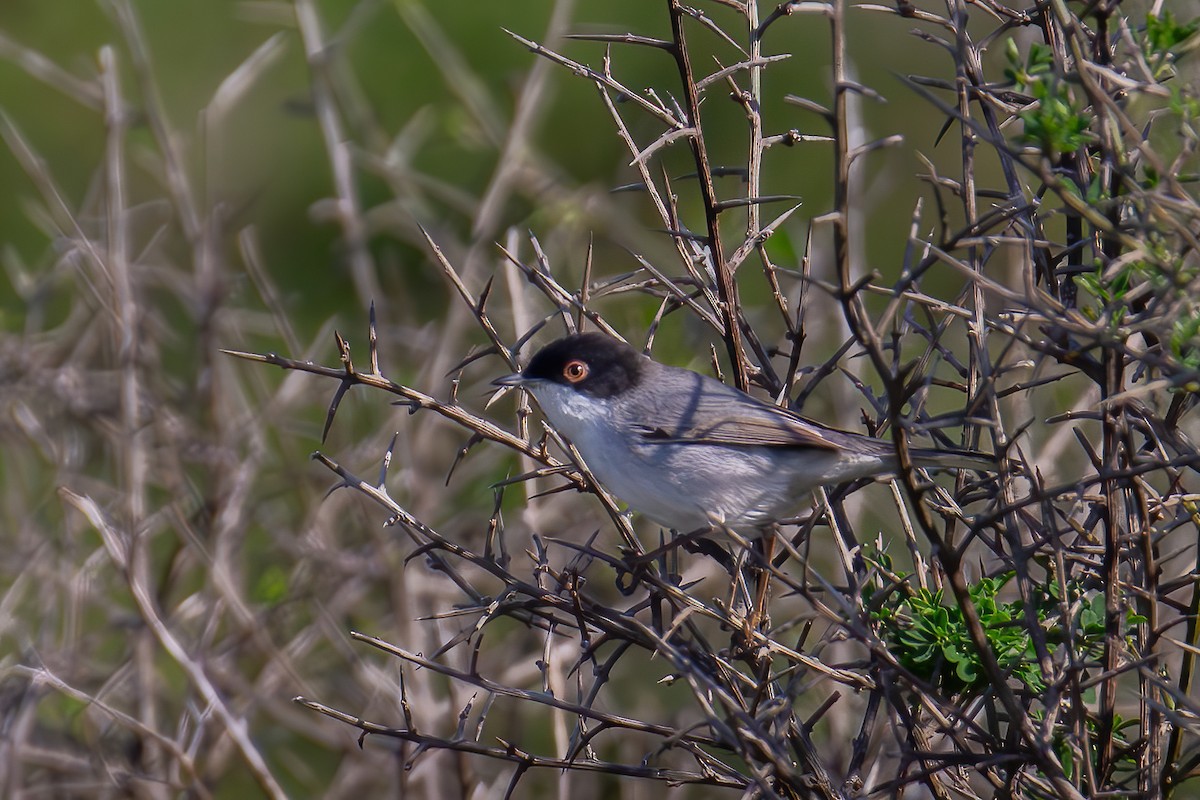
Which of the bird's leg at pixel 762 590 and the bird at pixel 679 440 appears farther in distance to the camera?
the bird at pixel 679 440

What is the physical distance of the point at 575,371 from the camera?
3283mm

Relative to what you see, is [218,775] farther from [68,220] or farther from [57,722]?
[68,220]

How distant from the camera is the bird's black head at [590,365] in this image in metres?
3.16

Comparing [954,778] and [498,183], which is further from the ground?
[498,183]

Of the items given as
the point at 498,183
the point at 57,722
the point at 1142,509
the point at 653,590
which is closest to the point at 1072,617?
the point at 1142,509

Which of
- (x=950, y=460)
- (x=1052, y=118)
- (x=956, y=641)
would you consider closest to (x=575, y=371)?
(x=950, y=460)

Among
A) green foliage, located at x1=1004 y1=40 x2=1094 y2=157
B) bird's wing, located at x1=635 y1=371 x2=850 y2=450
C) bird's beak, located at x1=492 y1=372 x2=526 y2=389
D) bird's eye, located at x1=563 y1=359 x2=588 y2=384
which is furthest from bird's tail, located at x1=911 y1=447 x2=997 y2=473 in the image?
bird's eye, located at x1=563 y1=359 x2=588 y2=384

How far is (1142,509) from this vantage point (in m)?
2.00

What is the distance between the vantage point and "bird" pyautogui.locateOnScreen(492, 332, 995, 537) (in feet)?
10.2

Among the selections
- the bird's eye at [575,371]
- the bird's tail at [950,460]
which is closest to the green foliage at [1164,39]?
the bird's tail at [950,460]

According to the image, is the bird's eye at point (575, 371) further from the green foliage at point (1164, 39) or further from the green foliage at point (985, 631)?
the green foliage at point (1164, 39)

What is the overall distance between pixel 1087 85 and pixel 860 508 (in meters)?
2.60

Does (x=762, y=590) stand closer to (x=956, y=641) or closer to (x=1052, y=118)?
(x=956, y=641)

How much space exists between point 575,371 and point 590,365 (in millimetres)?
43
